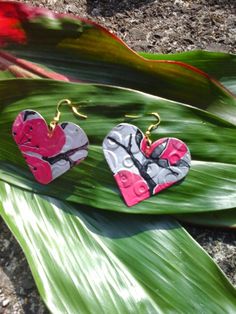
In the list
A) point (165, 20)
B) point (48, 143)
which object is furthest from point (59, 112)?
point (165, 20)

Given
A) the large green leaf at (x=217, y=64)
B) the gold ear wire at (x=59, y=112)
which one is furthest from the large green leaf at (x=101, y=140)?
the large green leaf at (x=217, y=64)

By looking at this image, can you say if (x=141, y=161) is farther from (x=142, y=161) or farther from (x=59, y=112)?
(x=59, y=112)

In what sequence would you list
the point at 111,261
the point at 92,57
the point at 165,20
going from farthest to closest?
the point at 165,20, the point at 92,57, the point at 111,261

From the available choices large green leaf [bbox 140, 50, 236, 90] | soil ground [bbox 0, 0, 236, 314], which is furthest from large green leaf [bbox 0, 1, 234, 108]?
soil ground [bbox 0, 0, 236, 314]

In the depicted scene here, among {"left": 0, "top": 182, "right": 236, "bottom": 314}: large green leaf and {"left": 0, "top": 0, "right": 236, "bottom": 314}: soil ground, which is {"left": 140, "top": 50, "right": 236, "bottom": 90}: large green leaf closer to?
{"left": 0, "top": 0, "right": 236, "bottom": 314}: soil ground

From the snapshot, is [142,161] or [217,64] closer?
[142,161]

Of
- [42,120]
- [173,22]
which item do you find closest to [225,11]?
[173,22]
